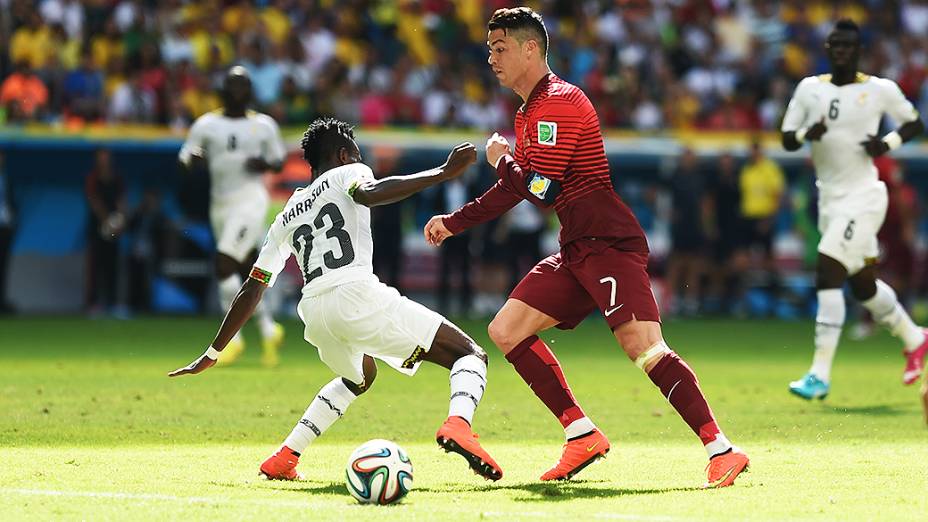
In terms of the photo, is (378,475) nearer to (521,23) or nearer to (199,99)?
(521,23)

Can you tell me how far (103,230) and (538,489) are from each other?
1533cm

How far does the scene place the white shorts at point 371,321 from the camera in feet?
25.9

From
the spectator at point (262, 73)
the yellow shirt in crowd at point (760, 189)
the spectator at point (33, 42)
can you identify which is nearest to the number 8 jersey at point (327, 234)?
the spectator at point (262, 73)

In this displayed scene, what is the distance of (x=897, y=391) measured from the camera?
13297mm

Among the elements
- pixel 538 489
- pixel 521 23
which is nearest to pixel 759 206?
pixel 521 23

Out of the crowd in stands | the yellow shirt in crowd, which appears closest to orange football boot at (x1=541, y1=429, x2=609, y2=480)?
the crowd in stands

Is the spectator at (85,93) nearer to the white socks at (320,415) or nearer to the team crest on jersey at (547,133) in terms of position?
the white socks at (320,415)

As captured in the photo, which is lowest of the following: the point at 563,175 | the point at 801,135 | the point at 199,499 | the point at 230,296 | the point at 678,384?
the point at 230,296

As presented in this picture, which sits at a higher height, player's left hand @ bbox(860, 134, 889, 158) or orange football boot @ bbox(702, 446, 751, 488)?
player's left hand @ bbox(860, 134, 889, 158)

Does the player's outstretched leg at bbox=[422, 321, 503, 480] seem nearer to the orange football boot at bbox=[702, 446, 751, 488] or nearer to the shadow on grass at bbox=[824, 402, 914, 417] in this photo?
the orange football boot at bbox=[702, 446, 751, 488]

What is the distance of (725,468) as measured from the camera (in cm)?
773

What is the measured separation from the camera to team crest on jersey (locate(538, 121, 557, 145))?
7.94 m

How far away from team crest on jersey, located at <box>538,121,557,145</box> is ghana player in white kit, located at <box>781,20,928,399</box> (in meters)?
5.01

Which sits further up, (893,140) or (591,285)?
(893,140)
